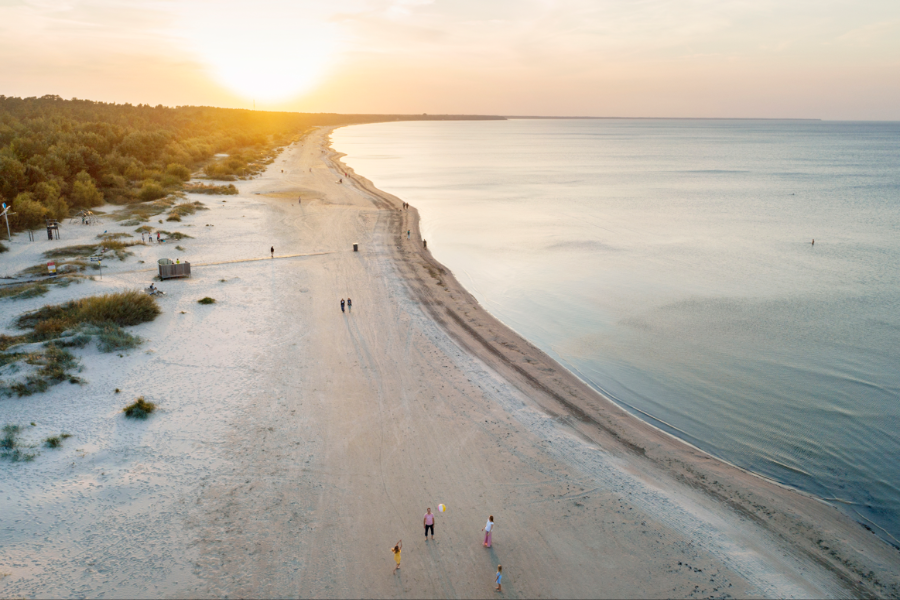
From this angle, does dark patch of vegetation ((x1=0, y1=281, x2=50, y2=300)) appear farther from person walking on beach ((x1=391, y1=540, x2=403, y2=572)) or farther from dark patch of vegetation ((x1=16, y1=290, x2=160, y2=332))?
person walking on beach ((x1=391, y1=540, x2=403, y2=572))

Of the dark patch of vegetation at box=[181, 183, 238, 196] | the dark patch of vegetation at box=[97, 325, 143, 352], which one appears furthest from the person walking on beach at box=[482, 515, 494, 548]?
the dark patch of vegetation at box=[181, 183, 238, 196]

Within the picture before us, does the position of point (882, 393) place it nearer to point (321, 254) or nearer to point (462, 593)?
point (462, 593)

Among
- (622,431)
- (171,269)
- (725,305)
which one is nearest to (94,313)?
(171,269)

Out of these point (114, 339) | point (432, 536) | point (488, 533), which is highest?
point (114, 339)

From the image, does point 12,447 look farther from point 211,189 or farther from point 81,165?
point 211,189

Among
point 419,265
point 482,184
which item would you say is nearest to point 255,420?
point 419,265

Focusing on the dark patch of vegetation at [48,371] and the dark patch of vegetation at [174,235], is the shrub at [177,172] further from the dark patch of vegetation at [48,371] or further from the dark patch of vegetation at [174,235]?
the dark patch of vegetation at [48,371]

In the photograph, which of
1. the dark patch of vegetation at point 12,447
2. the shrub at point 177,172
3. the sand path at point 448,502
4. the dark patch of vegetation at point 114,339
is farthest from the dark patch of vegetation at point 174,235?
the dark patch of vegetation at point 12,447
